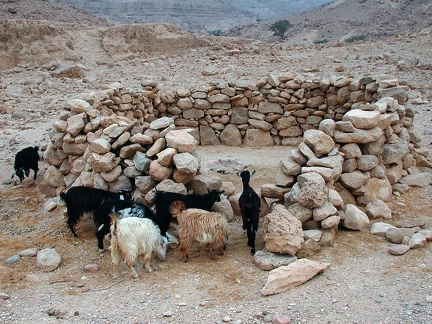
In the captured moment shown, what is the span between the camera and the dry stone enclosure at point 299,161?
19.6ft

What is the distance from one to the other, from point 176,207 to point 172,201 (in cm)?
17

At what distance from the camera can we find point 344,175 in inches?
280

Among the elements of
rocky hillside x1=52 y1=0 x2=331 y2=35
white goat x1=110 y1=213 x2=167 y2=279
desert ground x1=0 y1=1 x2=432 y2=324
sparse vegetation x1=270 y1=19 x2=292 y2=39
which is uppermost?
rocky hillside x1=52 y1=0 x2=331 y2=35

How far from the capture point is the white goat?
521 centimetres

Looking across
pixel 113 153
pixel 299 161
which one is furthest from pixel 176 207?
pixel 299 161

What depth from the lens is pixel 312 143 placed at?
688 cm

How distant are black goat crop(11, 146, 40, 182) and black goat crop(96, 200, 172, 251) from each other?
3195mm

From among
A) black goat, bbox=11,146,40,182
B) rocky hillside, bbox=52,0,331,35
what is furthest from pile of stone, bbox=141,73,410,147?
rocky hillside, bbox=52,0,331,35

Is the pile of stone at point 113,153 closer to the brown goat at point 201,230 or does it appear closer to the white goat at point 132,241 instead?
the brown goat at point 201,230

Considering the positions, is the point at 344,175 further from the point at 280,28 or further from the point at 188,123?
the point at 280,28

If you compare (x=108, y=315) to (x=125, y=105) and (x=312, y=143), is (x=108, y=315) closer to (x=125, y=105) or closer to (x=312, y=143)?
(x=312, y=143)

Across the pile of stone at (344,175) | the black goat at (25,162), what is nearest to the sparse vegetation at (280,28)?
the pile of stone at (344,175)

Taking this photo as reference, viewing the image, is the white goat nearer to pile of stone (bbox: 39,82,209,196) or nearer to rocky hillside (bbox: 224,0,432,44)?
pile of stone (bbox: 39,82,209,196)

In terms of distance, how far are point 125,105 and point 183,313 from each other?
678 centimetres
